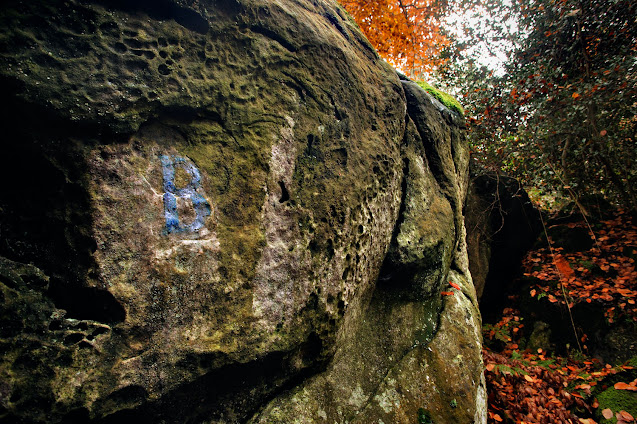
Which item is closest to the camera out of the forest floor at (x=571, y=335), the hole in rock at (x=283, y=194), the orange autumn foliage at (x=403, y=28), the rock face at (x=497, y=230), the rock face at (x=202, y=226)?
the rock face at (x=202, y=226)

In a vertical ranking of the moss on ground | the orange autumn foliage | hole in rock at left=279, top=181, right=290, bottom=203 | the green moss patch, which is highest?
the orange autumn foliage

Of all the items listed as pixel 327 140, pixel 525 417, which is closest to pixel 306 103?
pixel 327 140

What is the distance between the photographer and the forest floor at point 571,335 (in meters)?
4.09

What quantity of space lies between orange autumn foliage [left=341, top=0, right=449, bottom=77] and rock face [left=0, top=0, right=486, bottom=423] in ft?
23.1

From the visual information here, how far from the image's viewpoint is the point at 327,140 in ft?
10.2

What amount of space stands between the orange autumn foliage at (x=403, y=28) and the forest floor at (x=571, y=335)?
274 inches

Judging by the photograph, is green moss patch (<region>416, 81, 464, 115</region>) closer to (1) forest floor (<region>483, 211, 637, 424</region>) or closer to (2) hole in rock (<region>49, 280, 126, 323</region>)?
(1) forest floor (<region>483, 211, 637, 424</region>)

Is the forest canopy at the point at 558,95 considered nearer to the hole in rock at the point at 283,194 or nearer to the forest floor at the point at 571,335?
the forest floor at the point at 571,335

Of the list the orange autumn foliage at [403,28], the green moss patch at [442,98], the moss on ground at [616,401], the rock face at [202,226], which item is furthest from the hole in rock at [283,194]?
the orange autumn foliage at [403,28]

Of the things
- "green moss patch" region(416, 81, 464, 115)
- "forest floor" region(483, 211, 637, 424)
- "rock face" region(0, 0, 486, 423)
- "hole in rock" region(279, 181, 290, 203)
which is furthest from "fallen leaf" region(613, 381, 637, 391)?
"green moss patch" region(416, 81, 464, 115)

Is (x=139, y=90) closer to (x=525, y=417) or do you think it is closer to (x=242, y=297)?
(x=242, y=297)

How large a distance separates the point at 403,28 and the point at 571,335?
997 cm

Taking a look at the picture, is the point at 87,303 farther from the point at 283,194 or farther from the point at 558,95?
the point at 558,95

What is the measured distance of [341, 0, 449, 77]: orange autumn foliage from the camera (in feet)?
31.2
